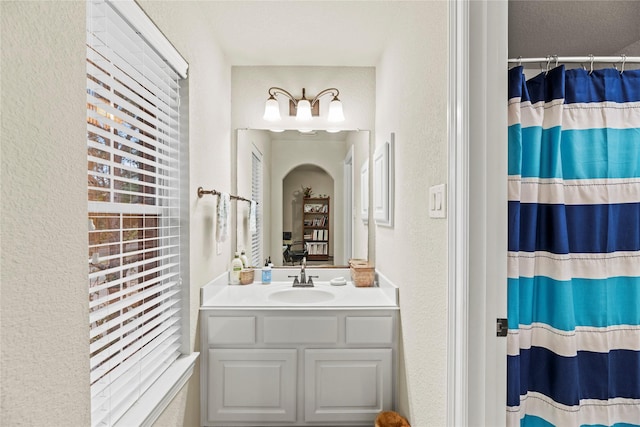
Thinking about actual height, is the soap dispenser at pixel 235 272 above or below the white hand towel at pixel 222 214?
below

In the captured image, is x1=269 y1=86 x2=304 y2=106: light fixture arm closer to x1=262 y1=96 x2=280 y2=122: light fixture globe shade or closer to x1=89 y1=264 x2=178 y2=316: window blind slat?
x1=262 y1=96 x2=280 y2=122: light fixture globe shade

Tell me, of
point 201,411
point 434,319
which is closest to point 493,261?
point 434,319

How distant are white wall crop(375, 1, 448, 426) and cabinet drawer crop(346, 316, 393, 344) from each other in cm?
13

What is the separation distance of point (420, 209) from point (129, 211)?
45.0 inches

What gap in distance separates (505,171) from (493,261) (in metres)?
0.28

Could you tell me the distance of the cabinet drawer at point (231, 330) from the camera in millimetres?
2014

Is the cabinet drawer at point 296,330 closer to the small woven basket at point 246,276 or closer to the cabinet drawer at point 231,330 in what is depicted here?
the cabinet drawer at point 231,330

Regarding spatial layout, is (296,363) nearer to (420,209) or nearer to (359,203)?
(420,209)

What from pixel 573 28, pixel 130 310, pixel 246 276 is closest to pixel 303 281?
pixel 246 276

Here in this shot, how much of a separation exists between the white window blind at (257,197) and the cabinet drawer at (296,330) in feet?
2.64

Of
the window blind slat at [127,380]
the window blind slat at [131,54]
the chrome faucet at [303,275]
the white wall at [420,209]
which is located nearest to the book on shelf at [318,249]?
the chrome faucet at [303,275]

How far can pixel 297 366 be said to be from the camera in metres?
2.04

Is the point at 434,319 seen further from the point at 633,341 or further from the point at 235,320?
the point at 235,320

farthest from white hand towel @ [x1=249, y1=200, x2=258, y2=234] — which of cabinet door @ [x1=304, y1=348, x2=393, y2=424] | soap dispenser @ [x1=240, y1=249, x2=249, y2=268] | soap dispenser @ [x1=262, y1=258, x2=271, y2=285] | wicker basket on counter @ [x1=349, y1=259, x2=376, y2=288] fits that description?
cabinet door @ [x1=304, y1=348, x2=393, y2=424]
